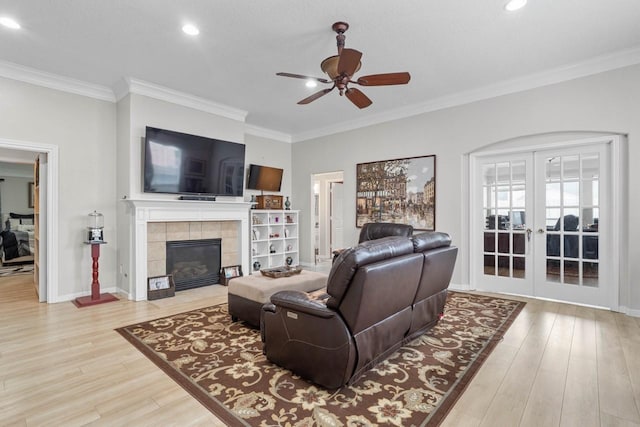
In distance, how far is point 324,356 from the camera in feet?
6.98

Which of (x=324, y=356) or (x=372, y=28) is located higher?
A: (x=372, y=28)

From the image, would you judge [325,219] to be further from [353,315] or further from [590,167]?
[353,315]

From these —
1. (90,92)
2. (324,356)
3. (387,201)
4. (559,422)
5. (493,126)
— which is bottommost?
(559,422)

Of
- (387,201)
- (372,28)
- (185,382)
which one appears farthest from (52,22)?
(387,201)

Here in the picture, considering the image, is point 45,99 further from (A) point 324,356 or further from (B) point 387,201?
(B) point 387,201

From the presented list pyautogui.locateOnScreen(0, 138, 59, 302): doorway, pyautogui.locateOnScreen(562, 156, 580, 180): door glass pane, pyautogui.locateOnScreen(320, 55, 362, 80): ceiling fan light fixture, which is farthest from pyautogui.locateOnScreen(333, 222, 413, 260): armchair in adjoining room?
pyautogui.locateOnScreen(0, 138, 59, 302): doorway

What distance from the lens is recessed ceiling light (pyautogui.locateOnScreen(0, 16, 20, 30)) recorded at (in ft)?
9.77

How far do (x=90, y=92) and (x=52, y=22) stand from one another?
162 cm

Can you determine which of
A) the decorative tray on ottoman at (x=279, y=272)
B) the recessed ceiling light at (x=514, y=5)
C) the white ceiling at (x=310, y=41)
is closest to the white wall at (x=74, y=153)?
the white ceiling at (x=310, y=41)

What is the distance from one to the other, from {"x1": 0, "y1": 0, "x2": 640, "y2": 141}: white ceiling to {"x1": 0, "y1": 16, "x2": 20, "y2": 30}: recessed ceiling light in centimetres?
9

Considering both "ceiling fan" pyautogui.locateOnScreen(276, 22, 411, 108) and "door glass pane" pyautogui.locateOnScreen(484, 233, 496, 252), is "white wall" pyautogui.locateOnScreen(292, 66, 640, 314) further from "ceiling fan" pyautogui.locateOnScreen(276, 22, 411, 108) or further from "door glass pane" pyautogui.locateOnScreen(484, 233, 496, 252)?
"ceiling fan" pyautogui.locateOnScreen(276, 22, 411, 108)

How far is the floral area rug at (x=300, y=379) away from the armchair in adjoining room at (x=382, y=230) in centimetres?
170

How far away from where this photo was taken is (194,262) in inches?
203

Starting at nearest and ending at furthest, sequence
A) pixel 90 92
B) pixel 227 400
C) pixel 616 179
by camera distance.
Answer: pixel 227 400 → pixel 616 179 → pixel 90 92
